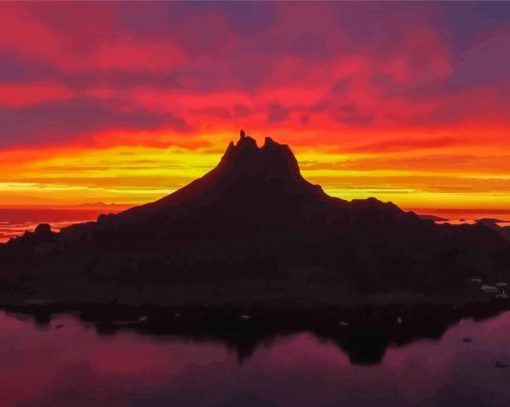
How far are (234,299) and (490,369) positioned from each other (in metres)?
94.8

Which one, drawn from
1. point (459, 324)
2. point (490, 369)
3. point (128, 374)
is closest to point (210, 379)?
point (128, 374)

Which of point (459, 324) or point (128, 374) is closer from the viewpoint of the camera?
point (128, 374)

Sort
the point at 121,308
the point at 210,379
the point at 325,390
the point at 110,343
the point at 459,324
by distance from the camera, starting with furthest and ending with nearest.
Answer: the point at 121,308, the point at 459,324, the point at 110,343, the point at 210,379, the point at 325,390

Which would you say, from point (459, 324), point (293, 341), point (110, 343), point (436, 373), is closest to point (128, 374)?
point (110, 343)

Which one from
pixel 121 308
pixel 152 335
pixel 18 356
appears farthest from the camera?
pixel 121 308

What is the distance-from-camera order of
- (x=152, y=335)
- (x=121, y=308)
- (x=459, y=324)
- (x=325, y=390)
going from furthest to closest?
1. (x=121, y=308)
2. (x=459, y=324)
3. (x=152, y=335)
4. (x=325, y=390)

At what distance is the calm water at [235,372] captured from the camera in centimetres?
9106

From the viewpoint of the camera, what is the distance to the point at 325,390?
312 feet

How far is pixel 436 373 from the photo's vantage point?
106625mm

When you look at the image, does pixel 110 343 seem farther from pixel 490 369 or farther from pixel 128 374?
pixel 490 369

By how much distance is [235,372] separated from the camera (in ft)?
349

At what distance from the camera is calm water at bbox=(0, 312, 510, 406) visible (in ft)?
299

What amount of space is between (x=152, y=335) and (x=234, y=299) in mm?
56493

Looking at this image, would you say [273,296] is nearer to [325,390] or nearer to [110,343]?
[110,343]
